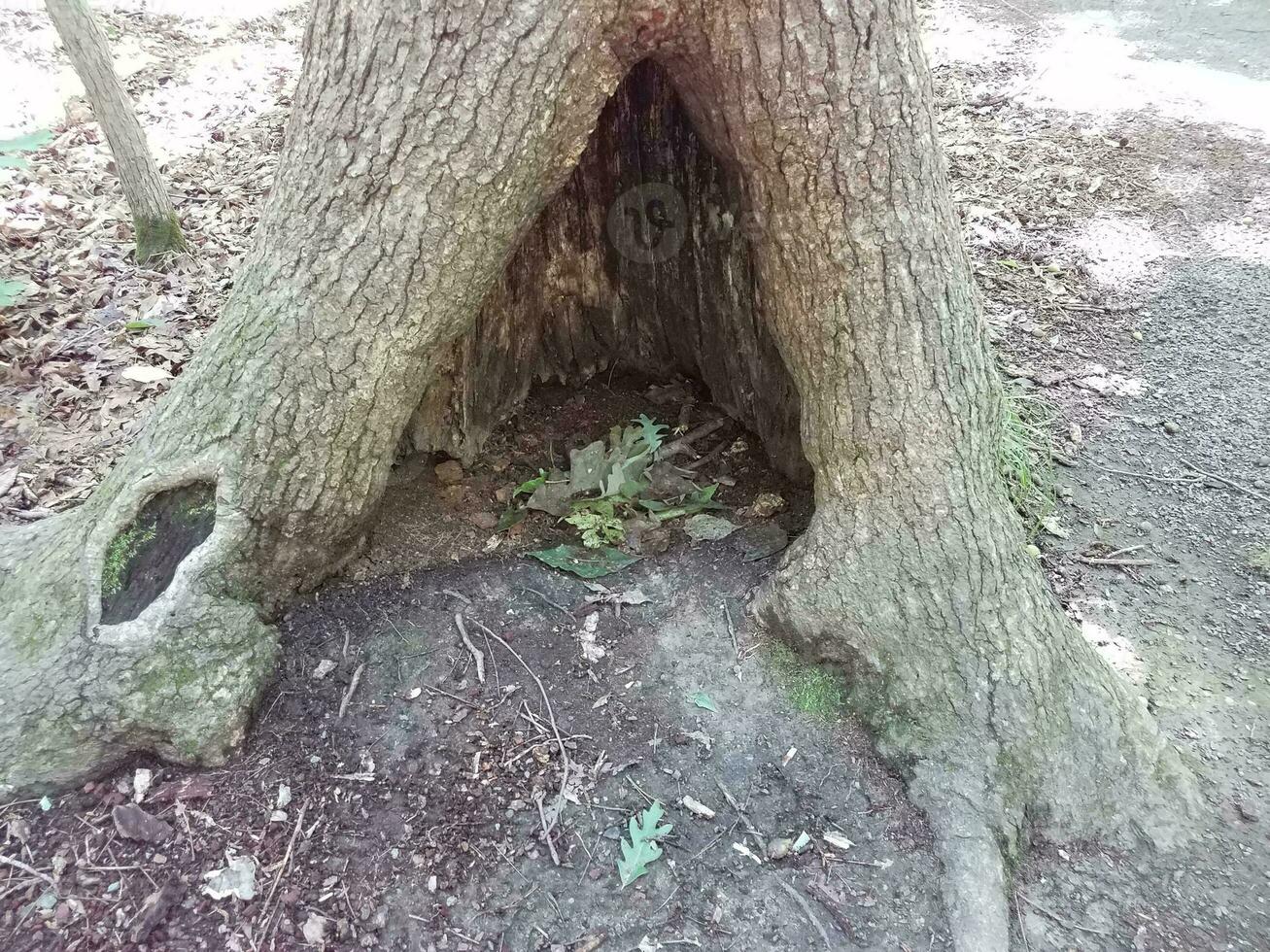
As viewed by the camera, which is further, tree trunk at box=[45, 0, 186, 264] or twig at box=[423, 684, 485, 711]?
tree trunk at box=[45, 0, 186, 264]

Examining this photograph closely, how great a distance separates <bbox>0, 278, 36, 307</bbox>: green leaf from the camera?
3.32 metres

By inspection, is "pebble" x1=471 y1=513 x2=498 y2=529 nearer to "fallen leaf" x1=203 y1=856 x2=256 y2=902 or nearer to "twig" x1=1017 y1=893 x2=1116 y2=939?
"fallen leaf" x1=203 y1=856 x2=256 y2=902

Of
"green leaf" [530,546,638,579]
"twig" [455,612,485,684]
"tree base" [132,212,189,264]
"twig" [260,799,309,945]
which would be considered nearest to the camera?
"twig" [260,799,309,945]

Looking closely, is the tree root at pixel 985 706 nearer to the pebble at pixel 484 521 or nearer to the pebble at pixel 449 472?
the pebble at pixel 484 521

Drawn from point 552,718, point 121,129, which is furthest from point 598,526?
point 121,129

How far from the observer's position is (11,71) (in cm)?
546

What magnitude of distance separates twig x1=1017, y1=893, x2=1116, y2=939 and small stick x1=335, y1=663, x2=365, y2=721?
1811mm

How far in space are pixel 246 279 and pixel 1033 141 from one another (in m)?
4.88

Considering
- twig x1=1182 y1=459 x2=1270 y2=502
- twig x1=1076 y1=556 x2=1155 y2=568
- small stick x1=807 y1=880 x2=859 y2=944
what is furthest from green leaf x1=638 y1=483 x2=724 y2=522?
twig x1=1182 y1=459 x2=1270 y2=502

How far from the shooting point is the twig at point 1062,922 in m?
1.83

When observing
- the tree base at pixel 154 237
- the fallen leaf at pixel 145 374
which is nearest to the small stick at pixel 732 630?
the fallen leaf at pixel 145 374

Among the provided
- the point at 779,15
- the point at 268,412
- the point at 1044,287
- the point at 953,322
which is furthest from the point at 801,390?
the point at 1044,287

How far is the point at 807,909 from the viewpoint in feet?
5.93

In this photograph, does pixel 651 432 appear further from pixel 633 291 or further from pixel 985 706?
pixel 985 706
